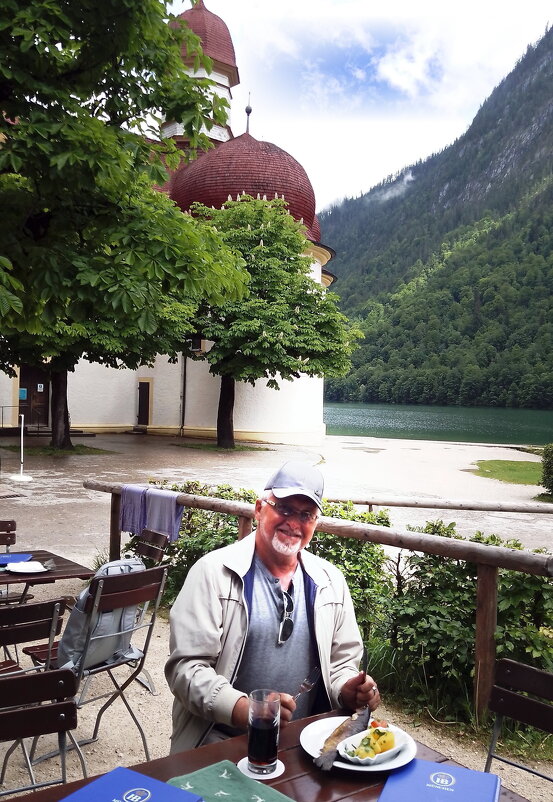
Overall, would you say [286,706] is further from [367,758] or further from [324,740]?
[367,758]

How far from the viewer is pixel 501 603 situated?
14.0 feet

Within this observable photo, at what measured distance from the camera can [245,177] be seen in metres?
32.9

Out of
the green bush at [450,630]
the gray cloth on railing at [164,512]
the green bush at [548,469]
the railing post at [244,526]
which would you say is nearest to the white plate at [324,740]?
the green bush at [450,630]

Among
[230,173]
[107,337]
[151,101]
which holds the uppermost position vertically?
[230,173]

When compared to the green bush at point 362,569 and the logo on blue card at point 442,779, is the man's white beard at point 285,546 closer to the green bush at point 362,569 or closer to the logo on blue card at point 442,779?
the logo on blue card at point 442,779

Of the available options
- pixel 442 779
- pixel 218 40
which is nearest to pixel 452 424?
pixel 218 40

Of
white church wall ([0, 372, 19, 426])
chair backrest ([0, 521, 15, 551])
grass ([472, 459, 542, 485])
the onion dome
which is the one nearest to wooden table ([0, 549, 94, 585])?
chair backrest ([0, 521, 15, 551])

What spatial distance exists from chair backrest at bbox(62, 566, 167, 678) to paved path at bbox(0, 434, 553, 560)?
12.7 feet

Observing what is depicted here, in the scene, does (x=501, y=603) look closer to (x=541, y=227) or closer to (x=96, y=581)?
(x=96, y=581)

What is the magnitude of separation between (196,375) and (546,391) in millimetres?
86262

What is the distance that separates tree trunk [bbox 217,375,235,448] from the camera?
94.3 feet

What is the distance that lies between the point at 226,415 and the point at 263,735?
1070 inches

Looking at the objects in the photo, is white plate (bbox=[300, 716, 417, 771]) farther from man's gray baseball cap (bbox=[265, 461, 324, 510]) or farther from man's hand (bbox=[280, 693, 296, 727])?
man's gray baseball cap (bbox=[265, 461, 324, 510])

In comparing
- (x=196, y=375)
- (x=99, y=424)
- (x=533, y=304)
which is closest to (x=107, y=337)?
(x=196, y=375)
